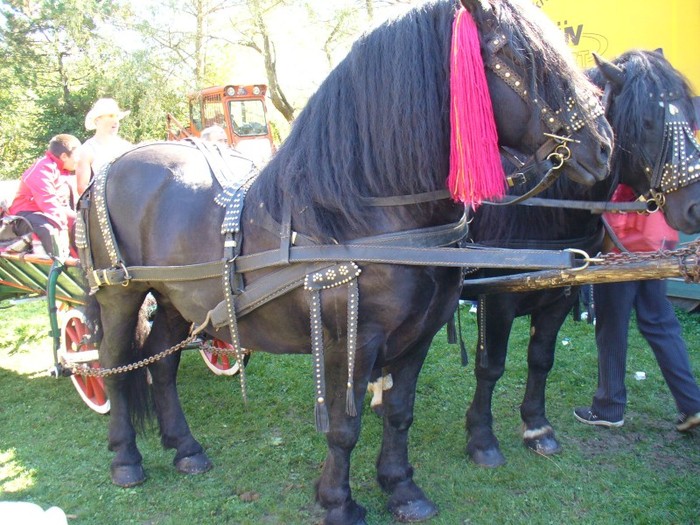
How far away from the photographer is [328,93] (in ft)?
7.19

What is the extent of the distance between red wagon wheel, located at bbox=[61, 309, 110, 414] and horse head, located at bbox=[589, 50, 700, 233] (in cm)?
328

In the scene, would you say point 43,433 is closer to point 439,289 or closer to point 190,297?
point 190,297

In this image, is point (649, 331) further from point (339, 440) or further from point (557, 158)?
point (339, 440)

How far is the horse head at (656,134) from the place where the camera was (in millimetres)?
2486

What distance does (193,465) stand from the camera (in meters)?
3.24

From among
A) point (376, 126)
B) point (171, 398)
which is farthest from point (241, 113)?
point (376, 126)

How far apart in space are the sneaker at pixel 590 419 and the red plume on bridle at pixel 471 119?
7.20 feet

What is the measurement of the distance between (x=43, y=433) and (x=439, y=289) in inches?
114

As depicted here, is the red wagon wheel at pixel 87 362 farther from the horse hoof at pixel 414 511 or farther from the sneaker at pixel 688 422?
the sneaker at pixel 688 422

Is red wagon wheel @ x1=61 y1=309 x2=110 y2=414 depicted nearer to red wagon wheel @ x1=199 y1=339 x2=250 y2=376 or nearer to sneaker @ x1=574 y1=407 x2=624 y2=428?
red wagon wheel @ x1=199 y1=339 x2=250 y2=376

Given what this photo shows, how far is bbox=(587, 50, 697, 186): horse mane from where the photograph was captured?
2600 millimetres

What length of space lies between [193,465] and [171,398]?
39cm

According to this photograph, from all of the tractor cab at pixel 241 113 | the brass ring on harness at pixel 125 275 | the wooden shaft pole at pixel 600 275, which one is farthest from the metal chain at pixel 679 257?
the tractor cab at pixel 241 113

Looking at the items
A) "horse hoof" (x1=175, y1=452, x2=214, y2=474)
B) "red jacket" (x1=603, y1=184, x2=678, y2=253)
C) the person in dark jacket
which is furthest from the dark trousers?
"horse hoof" (x1=175, y1=452, x2=214, y2=474)
